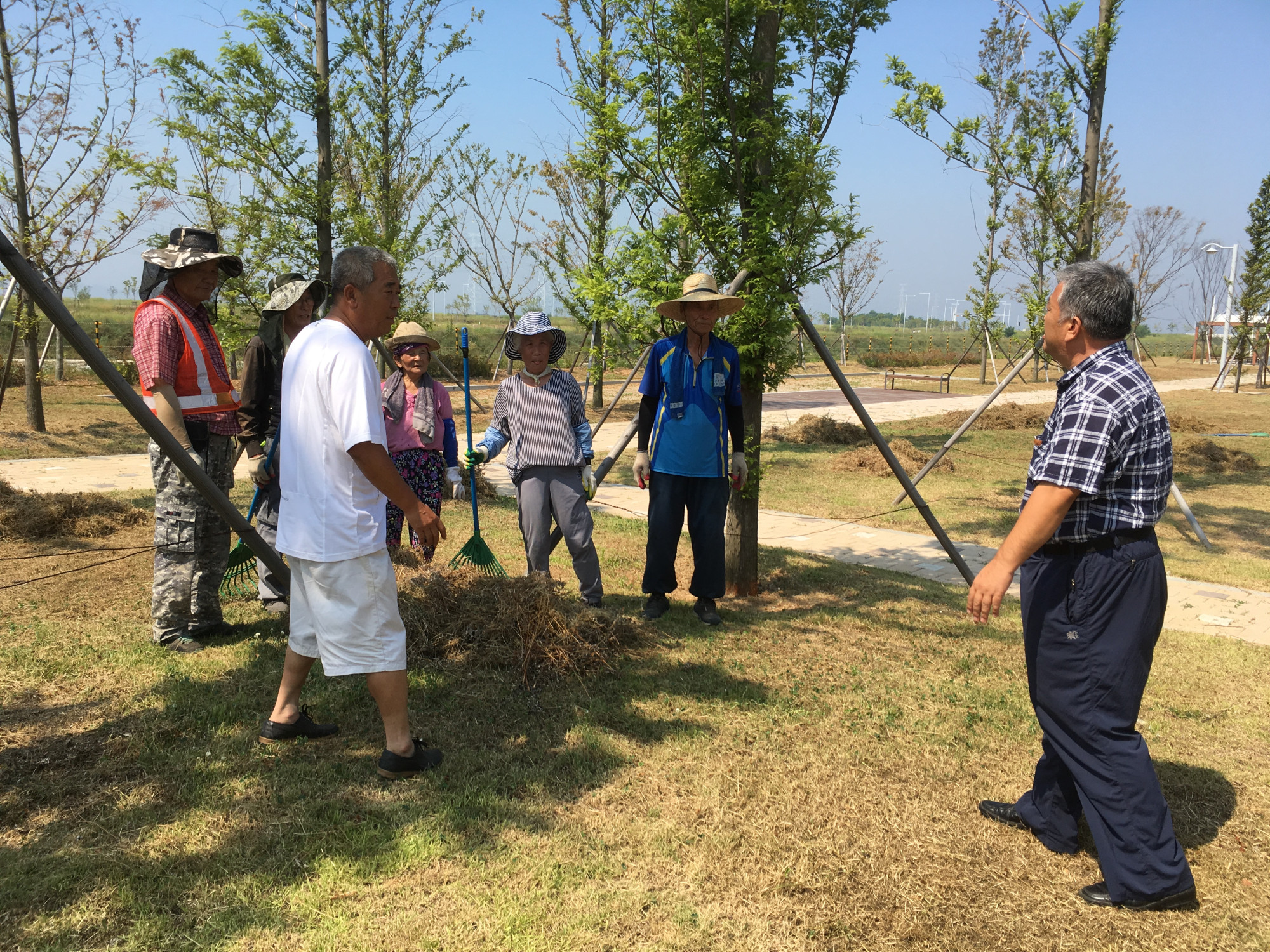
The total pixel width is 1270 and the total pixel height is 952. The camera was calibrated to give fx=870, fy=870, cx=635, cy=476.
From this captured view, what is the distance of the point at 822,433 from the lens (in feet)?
48.2

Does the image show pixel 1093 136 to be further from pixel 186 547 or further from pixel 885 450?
pixel 186 547

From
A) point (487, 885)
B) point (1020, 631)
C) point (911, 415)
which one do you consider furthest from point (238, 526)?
point (911, 415)

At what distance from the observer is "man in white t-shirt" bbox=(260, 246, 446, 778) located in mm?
2932

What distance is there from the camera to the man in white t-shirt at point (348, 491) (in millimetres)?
2932

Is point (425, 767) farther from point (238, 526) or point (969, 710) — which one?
point (969, 710)

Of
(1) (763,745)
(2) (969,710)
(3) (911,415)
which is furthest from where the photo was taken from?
(3) (911,415)

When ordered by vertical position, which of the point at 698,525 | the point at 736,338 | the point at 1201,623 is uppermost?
the point at 736,338

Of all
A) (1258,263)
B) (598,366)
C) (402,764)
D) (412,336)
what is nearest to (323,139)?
(598,366)

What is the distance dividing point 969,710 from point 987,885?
1.39 meters

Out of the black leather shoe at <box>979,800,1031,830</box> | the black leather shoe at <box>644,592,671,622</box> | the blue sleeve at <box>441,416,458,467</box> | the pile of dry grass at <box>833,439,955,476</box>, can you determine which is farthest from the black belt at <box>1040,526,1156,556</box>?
the pile of dry grass at <box>833,439,955,476</box>

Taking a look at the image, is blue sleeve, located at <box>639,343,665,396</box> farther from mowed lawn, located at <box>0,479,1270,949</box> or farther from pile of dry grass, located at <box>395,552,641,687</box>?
mowed lawn, located at <box>0,479,1270,949</box>

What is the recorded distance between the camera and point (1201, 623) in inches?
231

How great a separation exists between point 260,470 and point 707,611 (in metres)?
2.67

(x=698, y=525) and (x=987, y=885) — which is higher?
(x=698, y=525)
